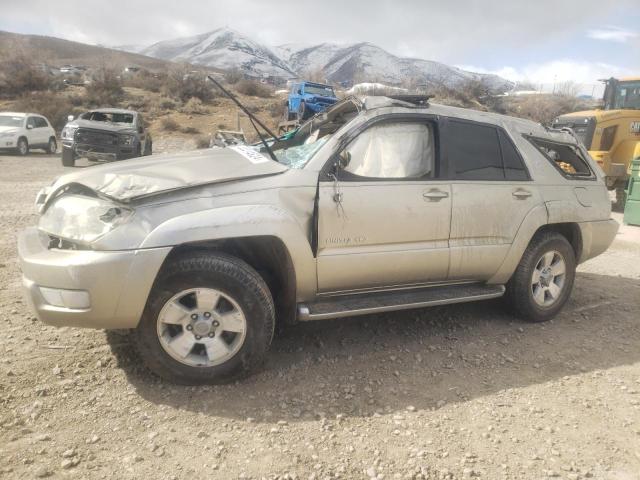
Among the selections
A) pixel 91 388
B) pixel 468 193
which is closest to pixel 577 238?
pixel 468 193

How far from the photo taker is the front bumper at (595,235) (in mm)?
4691

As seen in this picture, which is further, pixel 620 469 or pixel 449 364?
pixel 449 364

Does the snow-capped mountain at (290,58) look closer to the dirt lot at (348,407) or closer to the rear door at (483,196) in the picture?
the rear door at (483,196)

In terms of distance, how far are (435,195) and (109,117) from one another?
14527mm

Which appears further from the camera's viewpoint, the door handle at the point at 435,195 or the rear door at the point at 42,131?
the rear door at the point at 42,131

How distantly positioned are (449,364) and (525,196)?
1.56 meters

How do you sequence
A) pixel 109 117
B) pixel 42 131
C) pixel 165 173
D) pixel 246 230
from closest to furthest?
pixel 246 230, pixel 165 173, pixel 109 117, pixel 42 131

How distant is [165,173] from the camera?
10.7 feet

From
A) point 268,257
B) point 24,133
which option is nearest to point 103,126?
point 24,133

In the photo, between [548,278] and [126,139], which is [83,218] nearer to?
[548,278]

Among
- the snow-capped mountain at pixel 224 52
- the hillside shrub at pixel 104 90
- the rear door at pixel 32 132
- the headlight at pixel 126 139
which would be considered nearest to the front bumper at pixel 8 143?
the rear door at pixel 32 132

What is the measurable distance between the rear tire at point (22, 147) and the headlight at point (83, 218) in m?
18.8

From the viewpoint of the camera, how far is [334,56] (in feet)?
347

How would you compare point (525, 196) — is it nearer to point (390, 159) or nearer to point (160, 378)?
point (390, 159)
